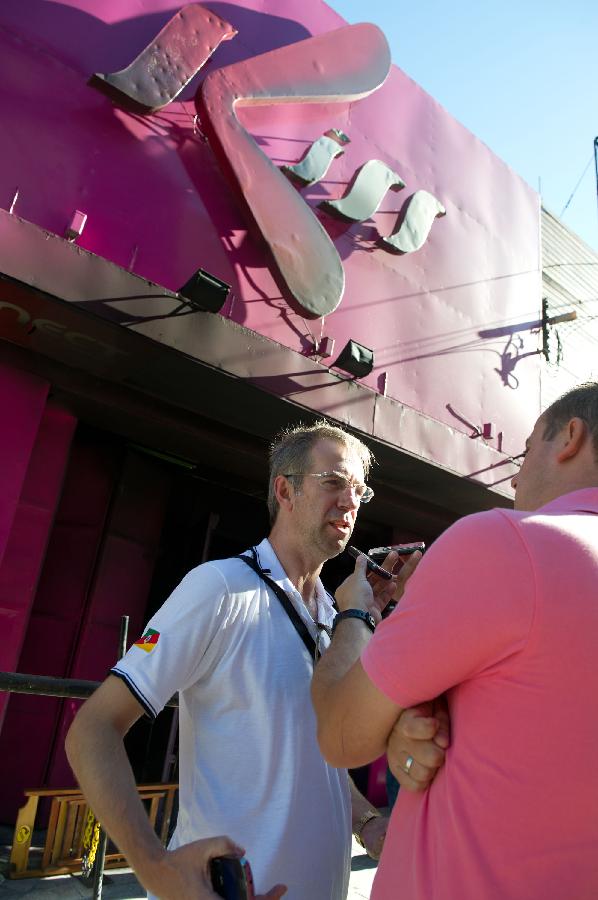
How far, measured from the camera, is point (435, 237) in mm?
8586

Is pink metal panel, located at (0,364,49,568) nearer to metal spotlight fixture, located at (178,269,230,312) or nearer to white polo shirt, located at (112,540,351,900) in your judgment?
metal spotlight fixture, located at (178,269,230,312)

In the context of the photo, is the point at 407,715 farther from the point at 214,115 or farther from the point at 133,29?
the point at 133,29

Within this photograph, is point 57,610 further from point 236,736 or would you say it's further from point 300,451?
point 236,736

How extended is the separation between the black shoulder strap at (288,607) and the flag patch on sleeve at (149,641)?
15.8 inches

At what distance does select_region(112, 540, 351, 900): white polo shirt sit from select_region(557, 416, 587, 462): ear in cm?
88

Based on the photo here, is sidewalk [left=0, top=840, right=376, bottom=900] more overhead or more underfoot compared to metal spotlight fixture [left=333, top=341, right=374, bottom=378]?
more underfoot

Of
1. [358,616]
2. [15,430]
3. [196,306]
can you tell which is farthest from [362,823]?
[15,430]

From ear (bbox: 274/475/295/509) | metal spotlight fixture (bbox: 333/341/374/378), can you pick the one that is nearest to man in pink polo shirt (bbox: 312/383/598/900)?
ear (bbox: 274/475/295/509)

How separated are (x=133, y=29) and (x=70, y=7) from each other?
0.58 m

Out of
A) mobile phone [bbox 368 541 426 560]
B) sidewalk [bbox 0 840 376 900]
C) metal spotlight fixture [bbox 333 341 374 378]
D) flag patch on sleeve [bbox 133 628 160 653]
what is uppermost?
metal spotlight fixture [bbox 333 341 374 378]

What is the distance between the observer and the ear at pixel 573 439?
1.39m

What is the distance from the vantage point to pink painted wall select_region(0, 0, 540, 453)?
5516 millimetres

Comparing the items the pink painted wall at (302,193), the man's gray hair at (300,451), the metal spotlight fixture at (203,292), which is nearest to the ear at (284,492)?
the man's gray hair at (300,451)

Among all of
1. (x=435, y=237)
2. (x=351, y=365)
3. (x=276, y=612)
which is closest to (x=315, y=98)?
(x=435, y=237)
